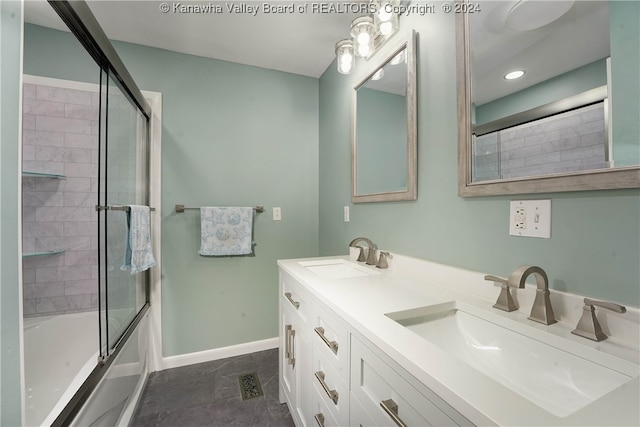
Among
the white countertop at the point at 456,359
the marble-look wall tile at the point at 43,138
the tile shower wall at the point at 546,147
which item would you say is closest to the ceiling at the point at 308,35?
the tile shower wall at the point at 546,147

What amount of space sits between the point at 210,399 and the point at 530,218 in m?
1.95

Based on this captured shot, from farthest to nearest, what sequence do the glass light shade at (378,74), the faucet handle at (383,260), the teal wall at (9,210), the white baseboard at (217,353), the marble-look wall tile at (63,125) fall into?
the white baseboard at (217,353)
the marble-look wall tile at (63,125)
the glass light shade at (378,74)
the faucet handle at (383,260)
the teal wall at (9,210)

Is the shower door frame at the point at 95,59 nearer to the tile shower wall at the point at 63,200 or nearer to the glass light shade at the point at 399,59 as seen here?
the tile shower wall at the point at 63,200

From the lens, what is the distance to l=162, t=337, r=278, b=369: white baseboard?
2.01 metres

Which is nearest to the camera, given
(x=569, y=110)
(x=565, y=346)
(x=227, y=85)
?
(x=565, y=346)

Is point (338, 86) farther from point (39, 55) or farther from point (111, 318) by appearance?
point (111, 318)

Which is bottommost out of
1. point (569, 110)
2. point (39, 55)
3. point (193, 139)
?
point (569, 110)

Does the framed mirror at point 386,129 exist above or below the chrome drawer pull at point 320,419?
above

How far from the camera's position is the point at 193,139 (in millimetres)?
2064

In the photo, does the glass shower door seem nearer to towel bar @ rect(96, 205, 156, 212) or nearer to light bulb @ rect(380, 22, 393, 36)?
towel bar @ rect(96, 205, 156, 212)

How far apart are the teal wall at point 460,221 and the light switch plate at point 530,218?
0.02m

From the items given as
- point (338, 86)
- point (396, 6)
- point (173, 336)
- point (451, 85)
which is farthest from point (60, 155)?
point (451, 85)

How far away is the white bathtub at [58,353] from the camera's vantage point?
1.11m

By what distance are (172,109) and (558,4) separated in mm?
2202
